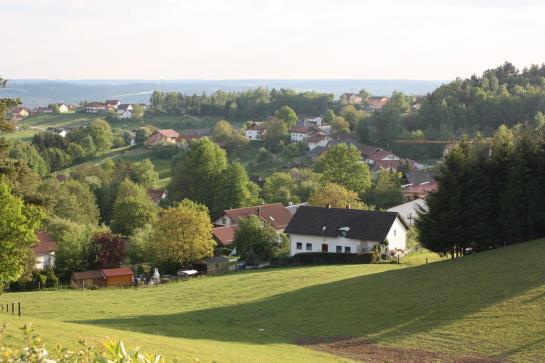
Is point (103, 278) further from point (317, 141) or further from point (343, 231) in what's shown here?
point (317, 141)

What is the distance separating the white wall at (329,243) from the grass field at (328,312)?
11672mm

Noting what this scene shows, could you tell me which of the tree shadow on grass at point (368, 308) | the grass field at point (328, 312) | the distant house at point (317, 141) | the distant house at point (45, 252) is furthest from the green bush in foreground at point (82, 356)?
the distant house at point (317, 141)

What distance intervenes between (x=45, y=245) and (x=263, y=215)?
66.8 feet

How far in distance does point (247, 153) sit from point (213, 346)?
4316 inches

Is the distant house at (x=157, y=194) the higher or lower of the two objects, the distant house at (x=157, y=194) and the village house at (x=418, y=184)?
the lower

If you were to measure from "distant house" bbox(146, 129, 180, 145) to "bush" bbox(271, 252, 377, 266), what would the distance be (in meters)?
89.4

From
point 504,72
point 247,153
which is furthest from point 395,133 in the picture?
point 504,72

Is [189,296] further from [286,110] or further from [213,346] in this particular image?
[286,110]

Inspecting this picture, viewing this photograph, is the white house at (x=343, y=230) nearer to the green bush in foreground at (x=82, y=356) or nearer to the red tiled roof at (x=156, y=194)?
the red tiled roof at (x=156, y=194)

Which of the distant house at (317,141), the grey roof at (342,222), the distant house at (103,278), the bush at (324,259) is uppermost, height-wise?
the distant house at (317,141)

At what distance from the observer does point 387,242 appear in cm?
5050

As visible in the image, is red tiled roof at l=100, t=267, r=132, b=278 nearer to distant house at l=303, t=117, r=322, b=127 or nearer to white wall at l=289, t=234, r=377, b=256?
white wall at l=289, t=234, r=377, b=256

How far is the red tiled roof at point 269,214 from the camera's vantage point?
6319 cm

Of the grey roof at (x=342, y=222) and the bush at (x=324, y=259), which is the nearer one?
the bush at (x=324, y=259)
